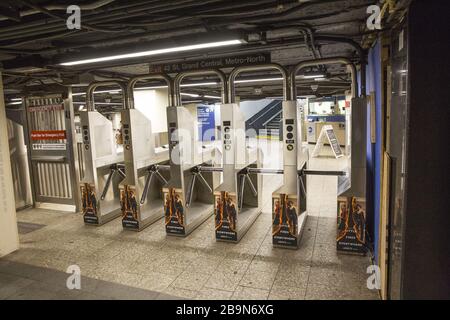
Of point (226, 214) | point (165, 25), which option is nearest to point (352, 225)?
point (226, 214)

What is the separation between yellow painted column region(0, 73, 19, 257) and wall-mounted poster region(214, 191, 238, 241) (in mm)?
2527

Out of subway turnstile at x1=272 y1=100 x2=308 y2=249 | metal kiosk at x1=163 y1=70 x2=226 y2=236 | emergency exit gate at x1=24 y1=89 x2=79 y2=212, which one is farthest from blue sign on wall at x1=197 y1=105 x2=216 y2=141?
subway turnstile at x1=272 y1=100 x2=308 y2=249

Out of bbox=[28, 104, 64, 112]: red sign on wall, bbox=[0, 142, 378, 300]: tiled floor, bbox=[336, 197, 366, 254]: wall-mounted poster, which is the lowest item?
bbox=[0, 142, 378, 300]: tiled floor

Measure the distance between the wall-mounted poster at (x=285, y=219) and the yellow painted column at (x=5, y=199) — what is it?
3.21 meters

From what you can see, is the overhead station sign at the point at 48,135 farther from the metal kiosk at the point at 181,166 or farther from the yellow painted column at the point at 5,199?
the metal kiosk at the point at 181,166

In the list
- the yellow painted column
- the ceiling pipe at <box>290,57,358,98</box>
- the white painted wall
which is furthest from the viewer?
the white painted wall

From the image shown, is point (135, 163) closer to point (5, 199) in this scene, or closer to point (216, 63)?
point (5, 199)

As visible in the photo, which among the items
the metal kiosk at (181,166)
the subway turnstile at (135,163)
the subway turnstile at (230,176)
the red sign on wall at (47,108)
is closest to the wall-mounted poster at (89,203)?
the subway turnstile at (135,163)

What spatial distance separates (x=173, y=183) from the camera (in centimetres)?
420

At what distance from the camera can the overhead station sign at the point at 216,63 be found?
3.73 metres

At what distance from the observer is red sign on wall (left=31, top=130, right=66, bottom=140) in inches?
216

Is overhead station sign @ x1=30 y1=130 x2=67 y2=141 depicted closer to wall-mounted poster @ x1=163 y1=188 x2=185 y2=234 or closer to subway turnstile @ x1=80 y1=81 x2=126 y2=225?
subway turnstile @ x1=80 y1=81 x2=126 y2=225

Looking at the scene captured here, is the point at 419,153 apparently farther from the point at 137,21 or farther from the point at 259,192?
the point at 259,192
